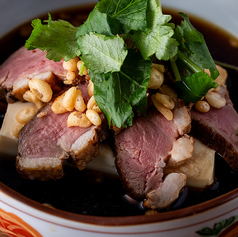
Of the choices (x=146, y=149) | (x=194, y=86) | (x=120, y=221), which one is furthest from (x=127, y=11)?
(x=120, y=221)

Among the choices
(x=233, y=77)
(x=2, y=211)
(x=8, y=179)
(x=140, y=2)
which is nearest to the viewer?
(x=2, y=211)

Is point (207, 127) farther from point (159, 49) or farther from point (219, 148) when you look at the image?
point (159, 49)

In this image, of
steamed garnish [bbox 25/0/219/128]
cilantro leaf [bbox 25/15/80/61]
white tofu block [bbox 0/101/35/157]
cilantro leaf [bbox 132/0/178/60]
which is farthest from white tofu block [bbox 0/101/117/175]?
cilantro leaf [bbox 132/0/178/60]

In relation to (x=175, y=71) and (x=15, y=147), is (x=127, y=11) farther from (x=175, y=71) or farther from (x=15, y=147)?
(x=15, y=147)

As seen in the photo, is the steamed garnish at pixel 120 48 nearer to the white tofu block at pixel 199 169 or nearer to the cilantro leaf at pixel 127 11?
the cilantro leaf at pixel 127 11

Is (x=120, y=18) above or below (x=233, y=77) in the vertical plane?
above

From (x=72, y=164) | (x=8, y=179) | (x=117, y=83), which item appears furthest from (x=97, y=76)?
(x=8, y=179)
